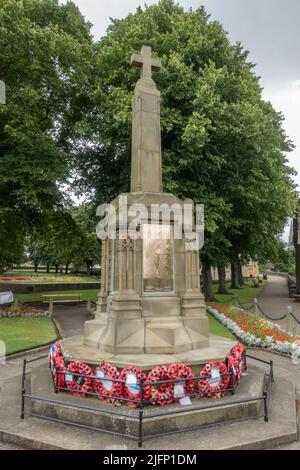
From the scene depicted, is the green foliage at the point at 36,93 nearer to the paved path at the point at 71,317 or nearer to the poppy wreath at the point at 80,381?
the paved path at the point at 71,317

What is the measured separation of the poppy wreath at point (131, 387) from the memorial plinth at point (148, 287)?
31.5 inches

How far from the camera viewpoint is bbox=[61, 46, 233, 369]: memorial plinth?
26.7ft

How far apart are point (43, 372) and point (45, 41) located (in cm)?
1679

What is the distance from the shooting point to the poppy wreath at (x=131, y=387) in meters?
6.30

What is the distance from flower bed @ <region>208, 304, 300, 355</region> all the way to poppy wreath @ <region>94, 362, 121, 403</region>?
740 centimetres

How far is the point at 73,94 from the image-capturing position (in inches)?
865

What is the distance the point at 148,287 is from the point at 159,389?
120 inches

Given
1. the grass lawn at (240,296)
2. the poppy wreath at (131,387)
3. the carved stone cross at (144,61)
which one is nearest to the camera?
the poppy wreath at (131,387)

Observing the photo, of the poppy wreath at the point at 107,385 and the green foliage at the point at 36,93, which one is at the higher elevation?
the green foliage at the point at 36,93

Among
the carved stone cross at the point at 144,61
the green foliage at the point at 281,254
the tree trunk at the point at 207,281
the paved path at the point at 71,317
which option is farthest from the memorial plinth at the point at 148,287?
the green foliage at the point at 281,254

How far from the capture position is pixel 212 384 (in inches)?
270

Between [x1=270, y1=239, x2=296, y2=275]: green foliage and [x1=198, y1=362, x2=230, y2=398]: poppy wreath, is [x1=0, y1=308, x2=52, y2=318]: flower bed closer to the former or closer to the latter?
[x1=198, y1=362, x2=230, y2=398]: poppy wreath

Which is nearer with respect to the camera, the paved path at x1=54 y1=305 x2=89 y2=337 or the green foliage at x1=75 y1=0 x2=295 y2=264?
the paved path at x1=54 y1=305 x2=89 y2=337

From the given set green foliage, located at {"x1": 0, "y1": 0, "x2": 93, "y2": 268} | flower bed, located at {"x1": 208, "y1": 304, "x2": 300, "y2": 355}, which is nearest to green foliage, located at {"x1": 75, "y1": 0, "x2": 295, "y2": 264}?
green foliage, located at {"x1": 0, "y1": 0, "x2": 93, "y2": 268}
